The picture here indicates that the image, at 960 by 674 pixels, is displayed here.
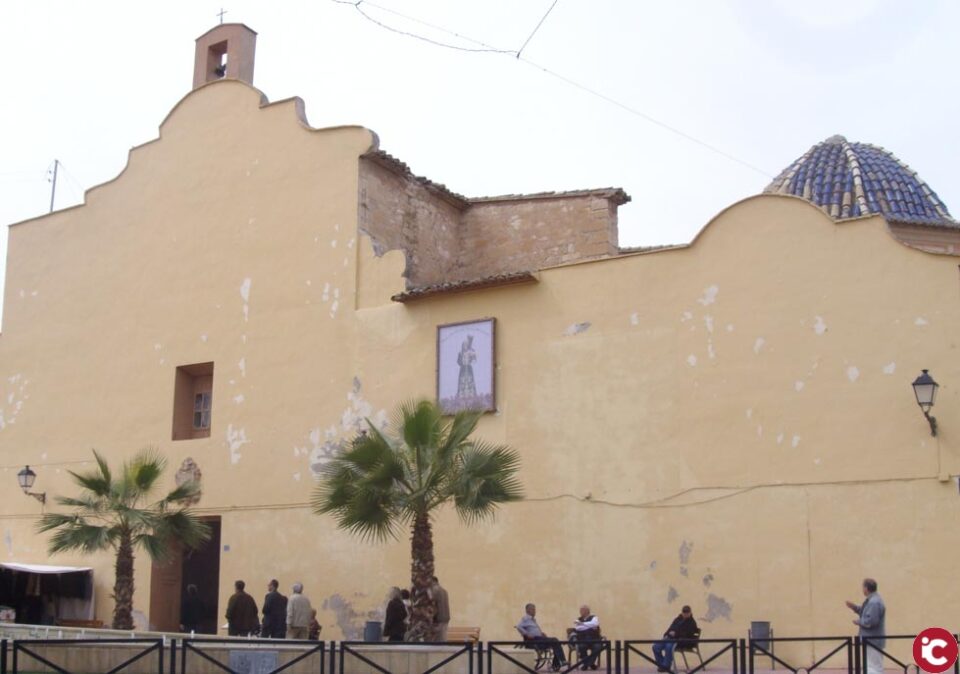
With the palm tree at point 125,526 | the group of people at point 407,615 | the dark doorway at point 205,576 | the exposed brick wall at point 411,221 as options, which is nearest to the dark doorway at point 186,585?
the dark doorway at point 205,576

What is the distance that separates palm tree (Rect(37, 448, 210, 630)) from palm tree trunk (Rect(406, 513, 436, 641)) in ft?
21.4

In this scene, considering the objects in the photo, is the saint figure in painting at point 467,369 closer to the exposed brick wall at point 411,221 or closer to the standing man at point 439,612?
the exposed brick wall at point 411,221

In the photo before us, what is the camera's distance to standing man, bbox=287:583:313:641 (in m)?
19.7

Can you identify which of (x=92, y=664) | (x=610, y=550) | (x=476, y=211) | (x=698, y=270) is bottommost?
(x=92, y=664)

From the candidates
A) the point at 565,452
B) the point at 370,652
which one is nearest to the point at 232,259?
the point at 565,452

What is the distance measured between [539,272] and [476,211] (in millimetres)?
6039

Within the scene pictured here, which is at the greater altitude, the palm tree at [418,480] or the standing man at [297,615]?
the palm tree at [418,480]

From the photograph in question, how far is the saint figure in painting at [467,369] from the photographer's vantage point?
21.1 meters

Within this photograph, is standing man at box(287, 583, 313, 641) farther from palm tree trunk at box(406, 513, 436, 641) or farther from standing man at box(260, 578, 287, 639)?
palm tree trunk at box(406, 513, 436, 641)

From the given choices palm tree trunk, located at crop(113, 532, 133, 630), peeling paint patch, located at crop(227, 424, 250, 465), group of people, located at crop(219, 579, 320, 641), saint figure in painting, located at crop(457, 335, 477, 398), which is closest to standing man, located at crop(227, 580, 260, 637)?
group of people, located at crop(219, 579, 320, 641)

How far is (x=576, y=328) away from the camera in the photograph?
20328mm

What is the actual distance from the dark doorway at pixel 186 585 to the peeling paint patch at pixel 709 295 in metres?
11.0

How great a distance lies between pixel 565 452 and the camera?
20.0 metres

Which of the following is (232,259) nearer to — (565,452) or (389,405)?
(389,405)
